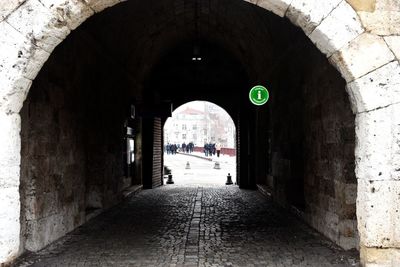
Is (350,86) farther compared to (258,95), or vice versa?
(258,95)

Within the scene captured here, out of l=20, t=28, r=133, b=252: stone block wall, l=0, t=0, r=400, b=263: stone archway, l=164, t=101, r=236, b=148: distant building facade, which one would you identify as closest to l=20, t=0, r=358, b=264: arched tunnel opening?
l=20, t=28, r=133, b=252: stone block wall

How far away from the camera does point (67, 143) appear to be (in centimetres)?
596

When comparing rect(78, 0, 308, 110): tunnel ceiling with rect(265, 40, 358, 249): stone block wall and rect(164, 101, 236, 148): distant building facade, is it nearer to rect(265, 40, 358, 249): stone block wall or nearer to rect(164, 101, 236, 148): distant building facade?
rect(265, 40, 358, 249): stone block wall

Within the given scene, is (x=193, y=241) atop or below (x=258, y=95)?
below

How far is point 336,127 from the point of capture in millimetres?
5234

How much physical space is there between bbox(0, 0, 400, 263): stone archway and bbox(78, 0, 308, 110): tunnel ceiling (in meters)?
3.18

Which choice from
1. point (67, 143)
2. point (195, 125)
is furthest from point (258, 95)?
point (195, 125)

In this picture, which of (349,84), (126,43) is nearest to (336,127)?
(349,84)

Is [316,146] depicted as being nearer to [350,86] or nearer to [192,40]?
[350,86]

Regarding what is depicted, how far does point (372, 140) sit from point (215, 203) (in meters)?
5.85

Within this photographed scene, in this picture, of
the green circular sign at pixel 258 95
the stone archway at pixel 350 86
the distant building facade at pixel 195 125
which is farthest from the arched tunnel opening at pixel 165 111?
the distant building facade at pixel 195 125

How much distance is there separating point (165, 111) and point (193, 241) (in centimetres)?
726

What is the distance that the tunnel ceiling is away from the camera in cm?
819

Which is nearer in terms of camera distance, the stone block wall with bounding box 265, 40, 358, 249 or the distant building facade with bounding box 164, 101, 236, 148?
the stone block wall with bounding box 265, 40, 358, 249
